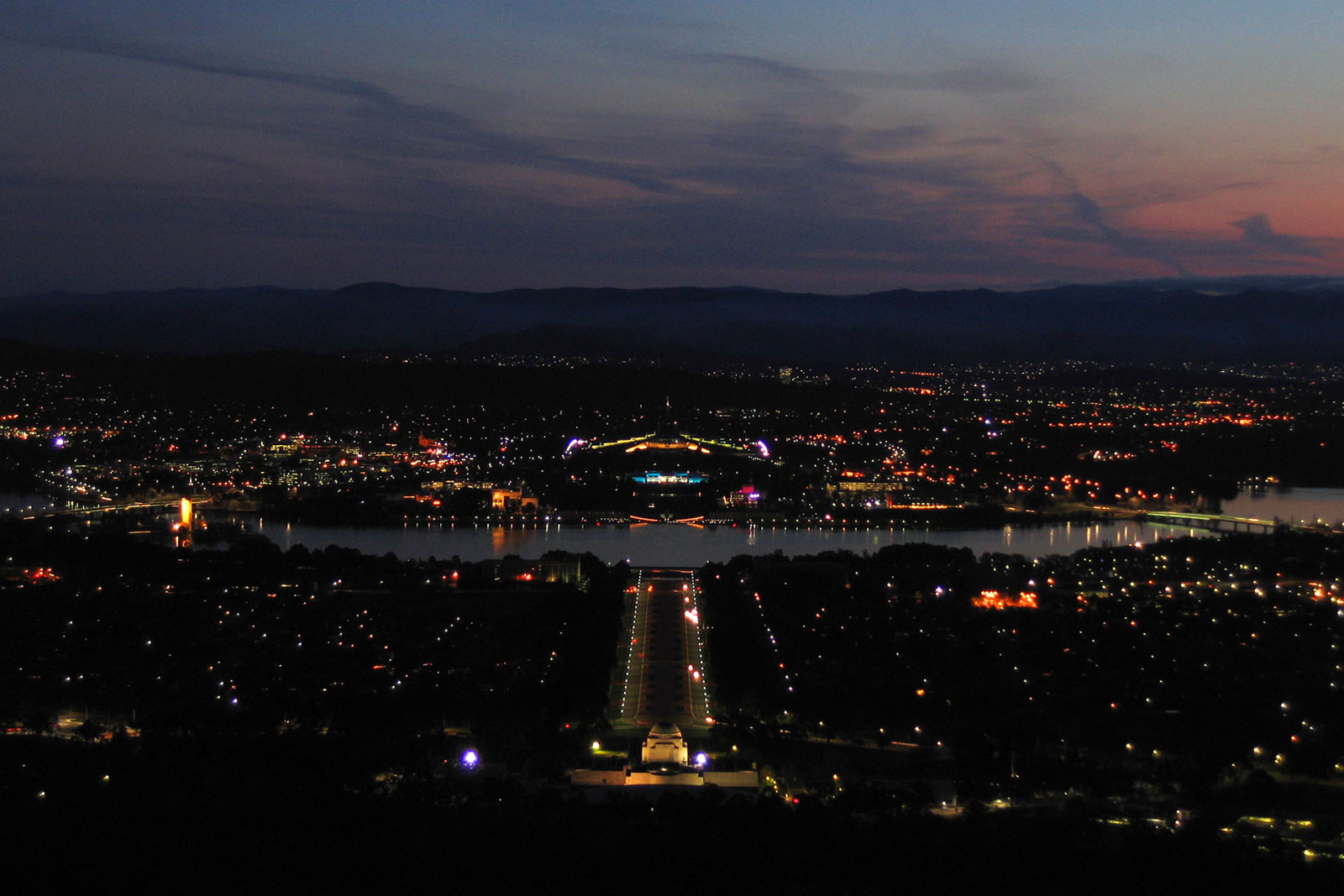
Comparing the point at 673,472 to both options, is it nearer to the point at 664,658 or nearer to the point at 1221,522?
the point at 1221,522

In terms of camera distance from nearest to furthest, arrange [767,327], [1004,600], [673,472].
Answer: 1. [1004,600]
2. [673,472]
3. [767,327]

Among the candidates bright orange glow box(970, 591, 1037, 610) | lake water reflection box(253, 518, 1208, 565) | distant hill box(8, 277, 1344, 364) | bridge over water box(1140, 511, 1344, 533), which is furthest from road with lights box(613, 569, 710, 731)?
distant hill box(8, 277, 1344, 364)

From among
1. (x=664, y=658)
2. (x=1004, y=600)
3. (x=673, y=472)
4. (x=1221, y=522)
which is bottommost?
(x=664, y=658)

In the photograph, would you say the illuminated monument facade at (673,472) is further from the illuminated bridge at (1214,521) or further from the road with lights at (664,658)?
the road with lights at (664,658)

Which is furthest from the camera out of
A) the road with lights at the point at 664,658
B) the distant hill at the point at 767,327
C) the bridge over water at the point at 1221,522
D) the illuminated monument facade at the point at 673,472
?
the distant hill at the point at 767,327

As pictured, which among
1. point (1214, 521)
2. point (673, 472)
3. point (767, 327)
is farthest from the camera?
point (767, 327)

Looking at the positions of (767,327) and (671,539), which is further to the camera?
(767,327)

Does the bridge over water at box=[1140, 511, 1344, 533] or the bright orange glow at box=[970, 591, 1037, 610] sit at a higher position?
the bridge over water at box=[1140, 511, 1344, 533]

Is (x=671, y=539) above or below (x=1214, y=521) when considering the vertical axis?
below

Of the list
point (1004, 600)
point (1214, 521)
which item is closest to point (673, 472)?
point (1214, 521)

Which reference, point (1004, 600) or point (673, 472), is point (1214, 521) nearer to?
point (1004, 600)

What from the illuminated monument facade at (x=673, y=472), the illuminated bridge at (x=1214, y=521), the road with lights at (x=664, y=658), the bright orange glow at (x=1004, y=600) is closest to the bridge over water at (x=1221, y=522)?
the illuminated bridge at (x=1214, y=521)

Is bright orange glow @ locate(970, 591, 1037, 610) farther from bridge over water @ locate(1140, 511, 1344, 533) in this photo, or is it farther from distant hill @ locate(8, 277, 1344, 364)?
distant hill @ locate(8, 277, 1344, 364)
